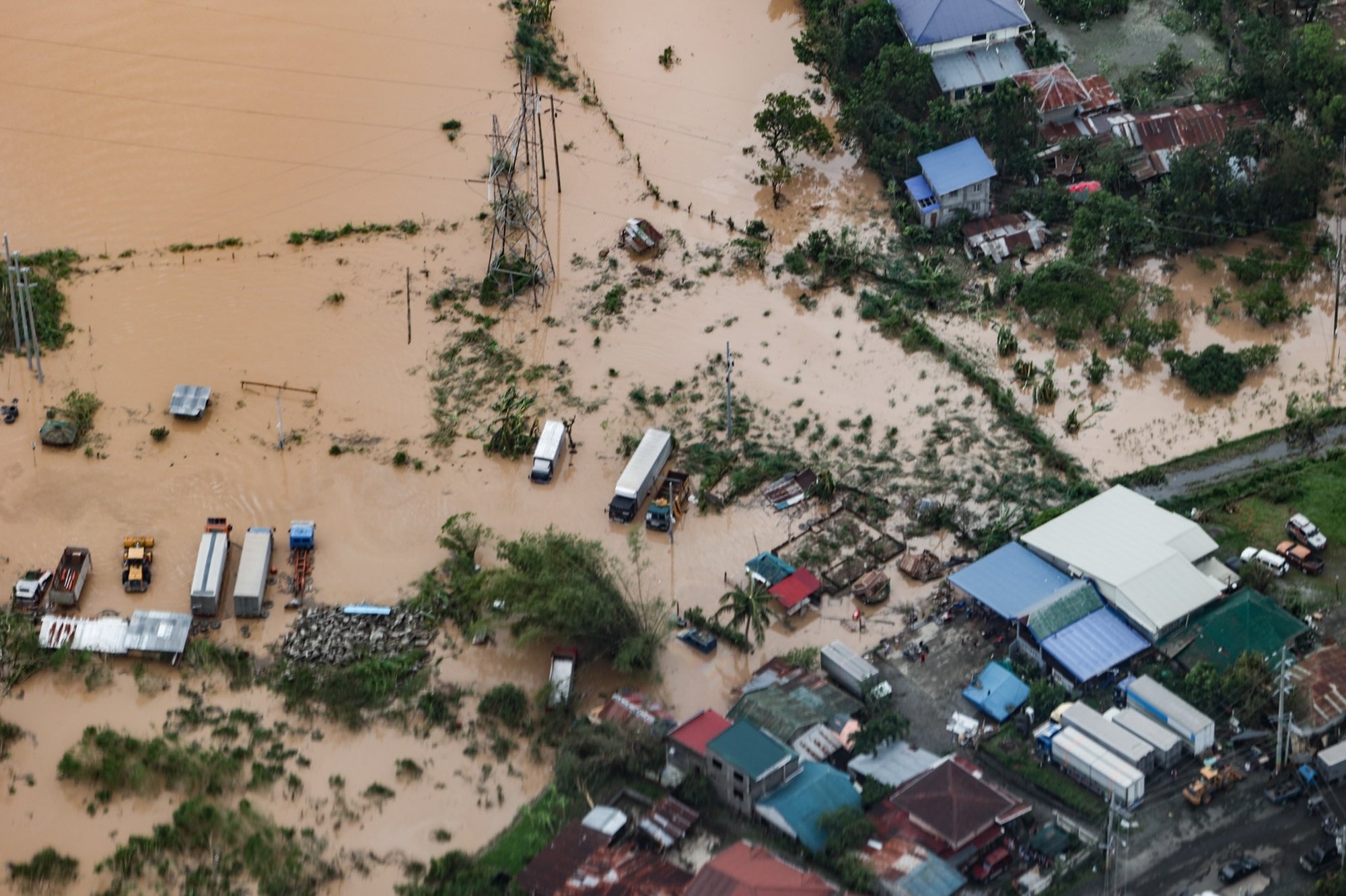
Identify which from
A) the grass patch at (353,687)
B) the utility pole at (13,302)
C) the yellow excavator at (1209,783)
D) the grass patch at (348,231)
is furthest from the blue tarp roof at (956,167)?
the utility pole at (13,302)

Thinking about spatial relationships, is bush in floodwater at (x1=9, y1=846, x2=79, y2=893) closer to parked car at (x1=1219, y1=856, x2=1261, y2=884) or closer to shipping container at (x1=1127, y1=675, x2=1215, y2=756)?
shipping container at (x1=1127, y1=675, x2=1215, y2=756)

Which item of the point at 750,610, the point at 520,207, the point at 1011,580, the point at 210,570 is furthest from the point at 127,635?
the point at 1011,580

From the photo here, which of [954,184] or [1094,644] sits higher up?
[954,184]

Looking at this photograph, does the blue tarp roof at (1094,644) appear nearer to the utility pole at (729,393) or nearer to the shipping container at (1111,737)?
the shipping container at (1111,737)

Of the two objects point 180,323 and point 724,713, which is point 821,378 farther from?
point 180,323

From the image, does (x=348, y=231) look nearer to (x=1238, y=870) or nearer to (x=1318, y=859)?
(x=1238, y=870)

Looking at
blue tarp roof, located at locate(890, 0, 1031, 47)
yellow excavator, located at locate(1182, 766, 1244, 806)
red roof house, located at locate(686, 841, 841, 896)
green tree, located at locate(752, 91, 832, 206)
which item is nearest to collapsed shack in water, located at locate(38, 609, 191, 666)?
red roof house, located at locate(686, 841, 841, 896)
